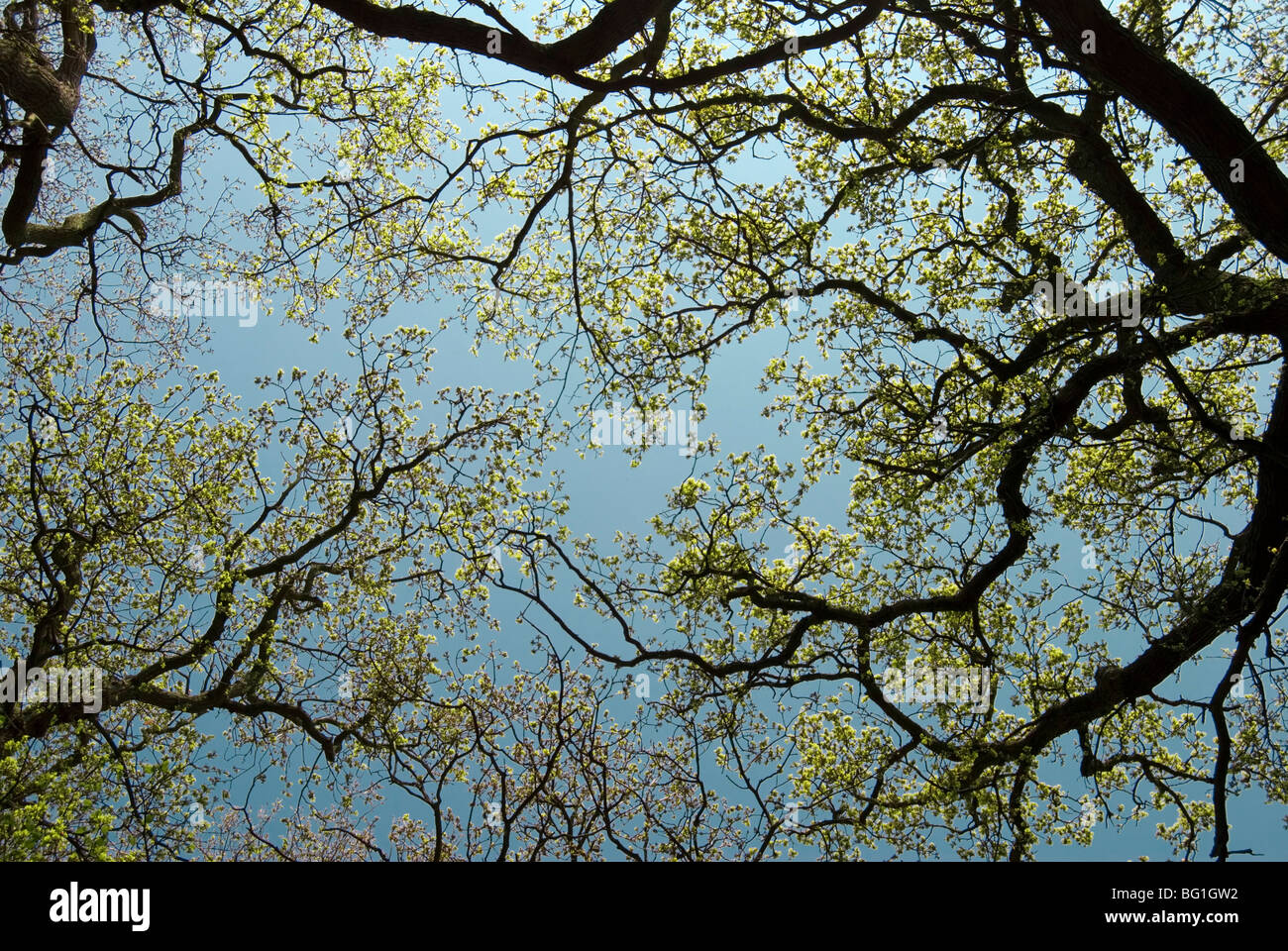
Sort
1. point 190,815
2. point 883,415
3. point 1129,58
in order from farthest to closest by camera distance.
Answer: point 883,415, point 190,815, point 1129,58

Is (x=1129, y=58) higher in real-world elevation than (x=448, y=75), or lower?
lower

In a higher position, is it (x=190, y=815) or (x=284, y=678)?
(x=284, y=678)

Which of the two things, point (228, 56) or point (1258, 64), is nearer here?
point (1258, 64)

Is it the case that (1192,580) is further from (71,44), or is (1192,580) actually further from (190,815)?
(71,44)

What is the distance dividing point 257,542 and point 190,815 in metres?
3.74

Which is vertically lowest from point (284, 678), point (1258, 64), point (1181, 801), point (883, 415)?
point (1181, 801)

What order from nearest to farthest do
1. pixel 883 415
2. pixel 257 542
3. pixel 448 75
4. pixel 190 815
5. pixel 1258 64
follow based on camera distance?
pixel 1258 64 < pixel 190 815 < pixel 448 75 < pixel 883 415 < pixel 257 542
